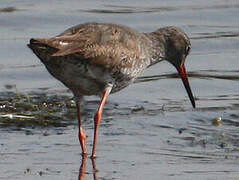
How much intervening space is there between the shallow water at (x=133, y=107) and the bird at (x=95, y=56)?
1.50 ft

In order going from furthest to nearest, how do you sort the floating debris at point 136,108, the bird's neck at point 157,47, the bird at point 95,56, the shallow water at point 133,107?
the floating debris at point 136,108 < the bird's neck at point 157,47 < the bird at point 95,56 < the shallow water at point 133,107

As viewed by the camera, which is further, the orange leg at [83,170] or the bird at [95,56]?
the bird at [95,56]

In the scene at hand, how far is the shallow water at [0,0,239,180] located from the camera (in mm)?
7781

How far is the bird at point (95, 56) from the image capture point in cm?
791

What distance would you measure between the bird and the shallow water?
0.46 m

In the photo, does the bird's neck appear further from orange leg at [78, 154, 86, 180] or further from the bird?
orange leg at [78, 154, 86, 180]

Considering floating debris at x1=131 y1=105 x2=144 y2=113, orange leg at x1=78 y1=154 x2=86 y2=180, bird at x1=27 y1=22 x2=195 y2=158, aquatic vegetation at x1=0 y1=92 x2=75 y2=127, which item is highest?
bird at x1=27 y1=22 x2=195 y2=158

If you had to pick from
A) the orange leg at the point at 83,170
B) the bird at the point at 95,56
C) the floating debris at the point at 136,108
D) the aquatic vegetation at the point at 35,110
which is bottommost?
the orange leg at the point at 83,170

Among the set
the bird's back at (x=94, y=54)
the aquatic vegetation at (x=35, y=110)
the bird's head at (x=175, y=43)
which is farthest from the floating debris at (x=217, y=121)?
the aquatic vegetation at (x=35, y=110)

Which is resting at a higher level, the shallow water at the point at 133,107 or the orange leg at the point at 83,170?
the shallow water at the point at 133,107

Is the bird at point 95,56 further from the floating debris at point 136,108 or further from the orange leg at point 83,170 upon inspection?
the floating debris at point 136,108

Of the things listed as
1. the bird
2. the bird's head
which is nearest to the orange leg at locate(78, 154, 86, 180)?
the bird

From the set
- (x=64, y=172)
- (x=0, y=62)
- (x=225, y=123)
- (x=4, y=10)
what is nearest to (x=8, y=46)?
(x=0, y=62)

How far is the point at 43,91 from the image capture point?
36.3ft
